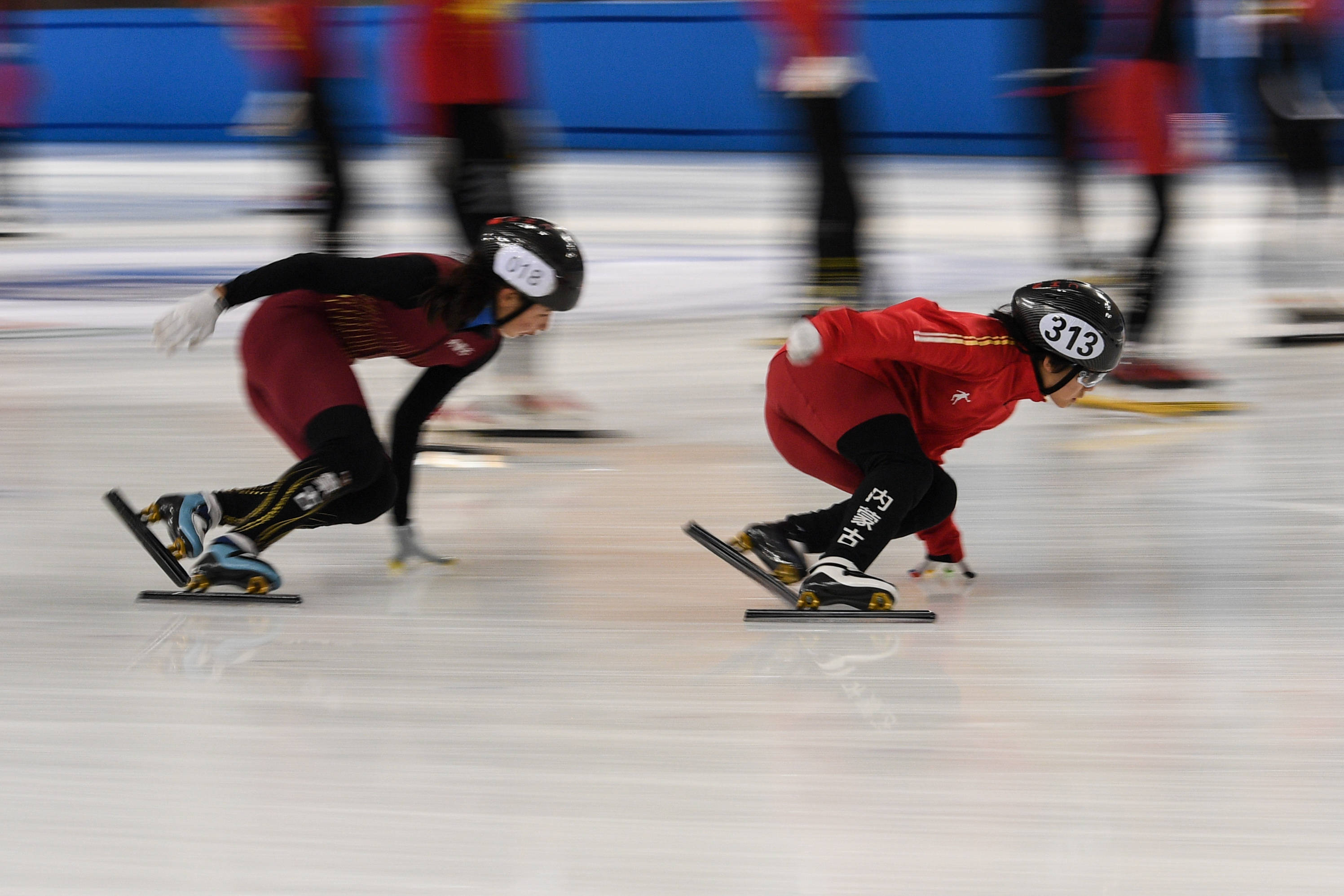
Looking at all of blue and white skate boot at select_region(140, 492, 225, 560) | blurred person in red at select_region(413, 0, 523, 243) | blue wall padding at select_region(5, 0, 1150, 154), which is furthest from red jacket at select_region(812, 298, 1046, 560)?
blue wall padding at select_region(5, 0, 1150, 154)

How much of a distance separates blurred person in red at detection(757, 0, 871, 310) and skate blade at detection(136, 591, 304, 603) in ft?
7.23

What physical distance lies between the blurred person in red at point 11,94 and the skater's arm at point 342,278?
18.2 feet

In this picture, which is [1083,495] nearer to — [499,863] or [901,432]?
[901,432]

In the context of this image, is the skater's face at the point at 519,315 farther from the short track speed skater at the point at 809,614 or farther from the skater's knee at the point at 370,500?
the short track speed skater at the point at 809,614

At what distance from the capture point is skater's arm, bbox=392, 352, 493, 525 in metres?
2.87

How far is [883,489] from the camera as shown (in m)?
2.50

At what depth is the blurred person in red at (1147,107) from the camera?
4.09 metres

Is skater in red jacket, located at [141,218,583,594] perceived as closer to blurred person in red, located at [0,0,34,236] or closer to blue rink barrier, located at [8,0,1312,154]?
blurred person in red, located at [0,0,34,236]

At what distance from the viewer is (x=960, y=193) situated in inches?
361

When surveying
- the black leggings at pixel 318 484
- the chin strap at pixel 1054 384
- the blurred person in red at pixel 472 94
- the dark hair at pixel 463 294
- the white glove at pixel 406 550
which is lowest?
the white glove at pixel 406 550

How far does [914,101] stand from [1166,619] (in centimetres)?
965

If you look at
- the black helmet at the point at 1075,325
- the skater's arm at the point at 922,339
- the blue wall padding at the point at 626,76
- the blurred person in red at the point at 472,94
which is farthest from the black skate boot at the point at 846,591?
the blue wall padding at the point at 626,76

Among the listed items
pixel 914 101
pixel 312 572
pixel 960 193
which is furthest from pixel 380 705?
pixel 914 101

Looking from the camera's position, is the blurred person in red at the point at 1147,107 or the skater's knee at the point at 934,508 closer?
the skater's knee at the point at 934,508
